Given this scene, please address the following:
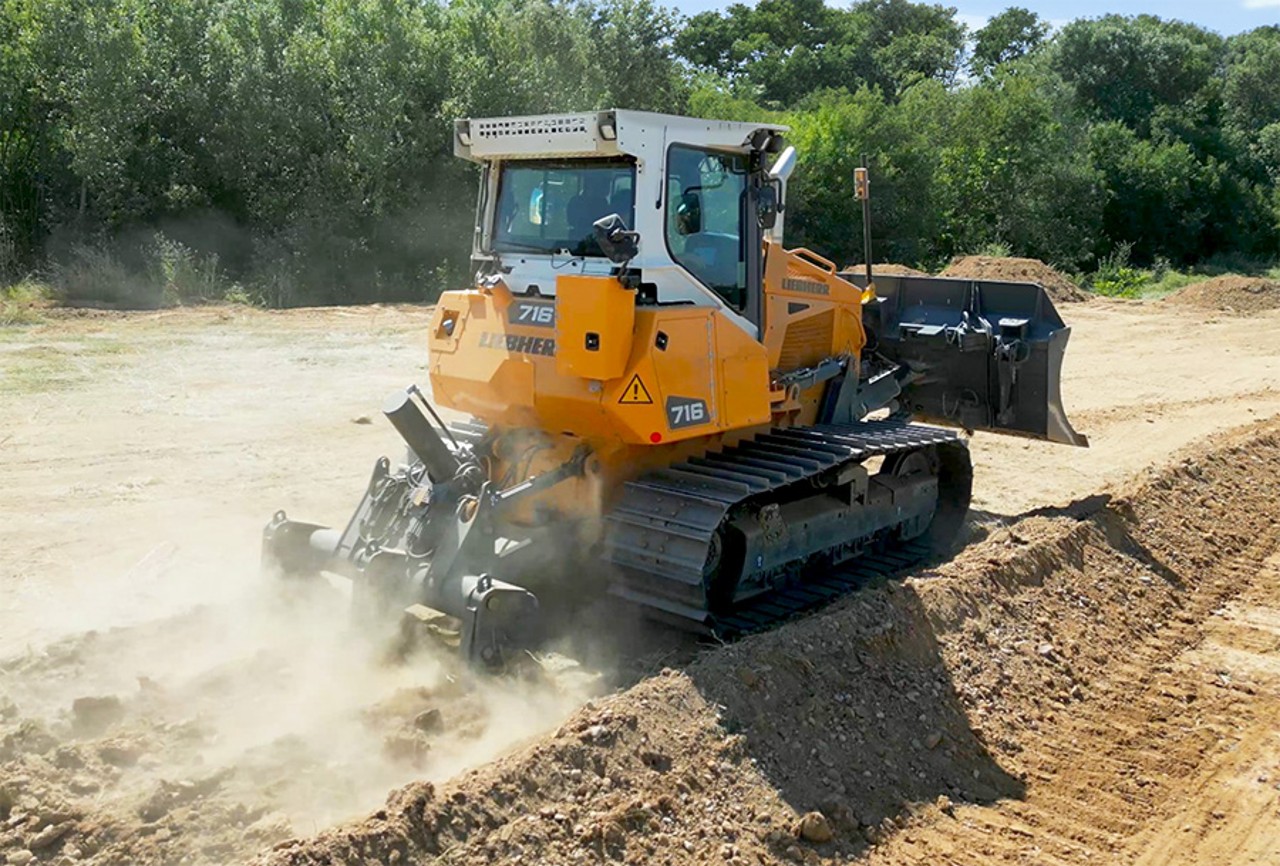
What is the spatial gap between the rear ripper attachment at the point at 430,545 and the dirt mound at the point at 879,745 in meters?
0.99

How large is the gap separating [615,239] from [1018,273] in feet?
67.1

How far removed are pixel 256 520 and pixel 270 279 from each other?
1510 centimetres

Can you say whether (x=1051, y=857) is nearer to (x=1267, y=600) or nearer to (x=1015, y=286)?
(x=1267, y=600)

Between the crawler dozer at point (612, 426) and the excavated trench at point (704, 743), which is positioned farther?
the crawler dozer at point (612, 426)

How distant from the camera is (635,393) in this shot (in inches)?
263

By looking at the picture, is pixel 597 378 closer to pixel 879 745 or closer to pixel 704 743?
pixel 704 743

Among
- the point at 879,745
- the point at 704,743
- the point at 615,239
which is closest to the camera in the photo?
the point at 704,743

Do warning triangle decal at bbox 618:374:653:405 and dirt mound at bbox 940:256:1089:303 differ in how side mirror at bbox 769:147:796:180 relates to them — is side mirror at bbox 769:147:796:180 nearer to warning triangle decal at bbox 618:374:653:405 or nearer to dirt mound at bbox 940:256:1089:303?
warning triangle decal at bbox 618:374:653:405

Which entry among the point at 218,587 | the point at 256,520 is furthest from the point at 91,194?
the point at 218,587

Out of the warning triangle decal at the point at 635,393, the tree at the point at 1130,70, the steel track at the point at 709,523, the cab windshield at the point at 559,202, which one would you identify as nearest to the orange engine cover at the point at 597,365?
the warning triangle decal at the point at 635,393

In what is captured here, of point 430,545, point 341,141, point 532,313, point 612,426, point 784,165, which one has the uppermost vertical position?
point 341,141

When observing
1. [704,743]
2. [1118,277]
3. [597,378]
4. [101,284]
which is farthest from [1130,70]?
[704,743]

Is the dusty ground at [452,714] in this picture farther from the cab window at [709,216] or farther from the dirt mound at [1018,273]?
the dirt mound at [1018,273]

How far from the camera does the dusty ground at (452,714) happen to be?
512cm
